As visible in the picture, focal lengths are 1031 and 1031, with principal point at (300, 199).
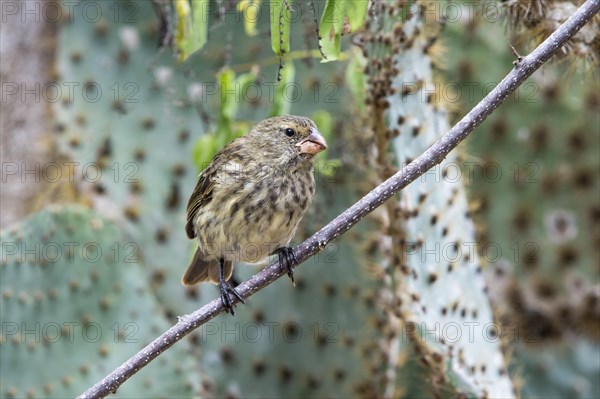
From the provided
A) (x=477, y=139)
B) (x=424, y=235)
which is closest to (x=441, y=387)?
(x=424, y=235)

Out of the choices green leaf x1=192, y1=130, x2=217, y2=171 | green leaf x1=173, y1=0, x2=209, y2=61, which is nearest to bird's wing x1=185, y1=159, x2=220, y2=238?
green leaf x1=192, y1=130, x2=217, y2=171

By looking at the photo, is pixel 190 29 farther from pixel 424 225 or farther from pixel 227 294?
pixel 424 225

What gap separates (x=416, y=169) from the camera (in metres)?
2.68

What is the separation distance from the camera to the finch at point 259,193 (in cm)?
325

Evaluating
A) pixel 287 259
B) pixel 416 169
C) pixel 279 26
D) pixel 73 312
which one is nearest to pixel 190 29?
pixel 279 26

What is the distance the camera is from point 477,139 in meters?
4.79

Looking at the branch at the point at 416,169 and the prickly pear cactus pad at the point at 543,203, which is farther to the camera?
the prickly pear cactus pad at the point at 543,203

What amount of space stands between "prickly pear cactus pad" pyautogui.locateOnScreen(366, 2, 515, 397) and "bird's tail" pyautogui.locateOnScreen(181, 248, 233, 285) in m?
0.58

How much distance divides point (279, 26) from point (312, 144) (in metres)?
0.68

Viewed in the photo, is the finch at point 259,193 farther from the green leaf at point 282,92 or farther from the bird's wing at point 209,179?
the green leaf at point 282,92

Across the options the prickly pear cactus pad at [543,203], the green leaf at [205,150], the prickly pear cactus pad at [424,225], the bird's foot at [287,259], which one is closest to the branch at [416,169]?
the bird's foot at [287,259]

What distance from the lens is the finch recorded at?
325 cm

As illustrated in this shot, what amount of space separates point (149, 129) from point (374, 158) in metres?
1.09

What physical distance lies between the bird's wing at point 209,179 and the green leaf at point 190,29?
419mm
